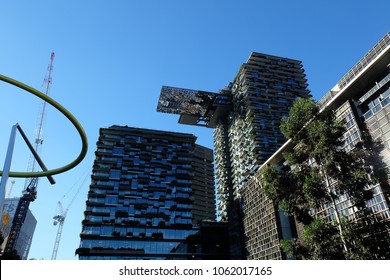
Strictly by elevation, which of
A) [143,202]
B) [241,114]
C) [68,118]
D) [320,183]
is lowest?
[320,183]

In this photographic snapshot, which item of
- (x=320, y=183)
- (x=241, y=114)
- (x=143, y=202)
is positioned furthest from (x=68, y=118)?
(x=241, y=114)

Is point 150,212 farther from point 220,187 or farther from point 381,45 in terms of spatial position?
point 381,45

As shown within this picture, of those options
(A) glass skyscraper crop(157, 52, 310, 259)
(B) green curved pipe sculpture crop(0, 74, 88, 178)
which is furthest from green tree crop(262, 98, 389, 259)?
(A) glass skyscraper crop(157, 52, 310, 259)

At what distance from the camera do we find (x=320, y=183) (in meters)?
23.1

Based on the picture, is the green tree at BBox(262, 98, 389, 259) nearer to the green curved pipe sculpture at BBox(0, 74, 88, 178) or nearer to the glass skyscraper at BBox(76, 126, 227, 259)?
the green curved pipe sculpture at BBox(0, 74, 88, 178)

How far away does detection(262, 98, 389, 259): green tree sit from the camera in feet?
69.1

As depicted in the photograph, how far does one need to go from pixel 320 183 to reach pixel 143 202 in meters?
72.1

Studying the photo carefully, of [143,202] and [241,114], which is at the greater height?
[241,114]

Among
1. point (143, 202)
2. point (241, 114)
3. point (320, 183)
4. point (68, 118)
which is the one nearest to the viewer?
point (68, 118)

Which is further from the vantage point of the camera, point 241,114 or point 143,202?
point 241,114

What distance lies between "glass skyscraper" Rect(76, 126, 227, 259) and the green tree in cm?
6513

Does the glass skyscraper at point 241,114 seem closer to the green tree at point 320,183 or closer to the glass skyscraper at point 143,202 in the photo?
the glass skyscraper at point 143,202

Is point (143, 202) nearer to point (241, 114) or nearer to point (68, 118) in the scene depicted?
point (241, 114)
